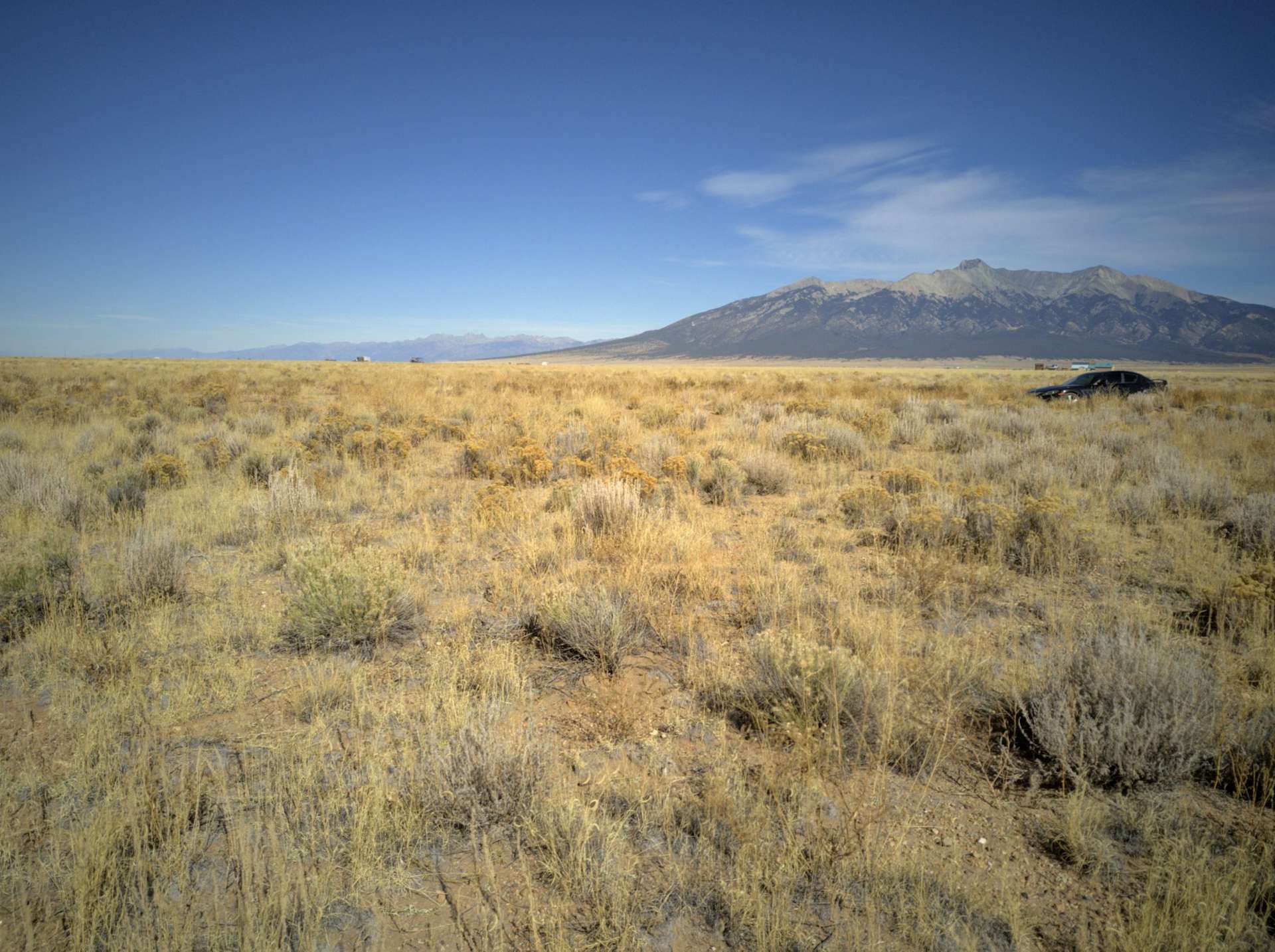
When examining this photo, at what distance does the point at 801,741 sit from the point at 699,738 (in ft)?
1.71

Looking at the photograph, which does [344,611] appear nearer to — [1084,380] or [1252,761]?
[1252,761]

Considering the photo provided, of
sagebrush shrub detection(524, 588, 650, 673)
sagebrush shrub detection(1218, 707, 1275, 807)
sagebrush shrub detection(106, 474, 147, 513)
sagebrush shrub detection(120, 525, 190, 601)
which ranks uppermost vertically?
sagebrush shrub detection(106, 474, 147, 513)

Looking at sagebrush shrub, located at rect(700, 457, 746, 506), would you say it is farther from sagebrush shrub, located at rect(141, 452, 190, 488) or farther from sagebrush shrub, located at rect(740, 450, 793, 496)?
sagebrush shrub, located at rect(141, 452, 190, 488)

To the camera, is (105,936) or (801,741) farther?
(801,741)

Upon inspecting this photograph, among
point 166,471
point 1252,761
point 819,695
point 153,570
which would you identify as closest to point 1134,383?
point 1252,761

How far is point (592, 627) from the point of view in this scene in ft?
12.3

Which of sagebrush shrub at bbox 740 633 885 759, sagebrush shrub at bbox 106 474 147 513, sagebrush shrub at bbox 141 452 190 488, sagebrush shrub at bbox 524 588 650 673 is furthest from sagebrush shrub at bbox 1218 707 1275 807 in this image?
sagebrush shrub at bbox 141 452 190 488

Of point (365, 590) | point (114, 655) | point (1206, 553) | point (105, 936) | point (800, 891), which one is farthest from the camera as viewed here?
point (1206, 553)

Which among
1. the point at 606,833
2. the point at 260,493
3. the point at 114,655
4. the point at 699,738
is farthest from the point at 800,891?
the point at 260,493

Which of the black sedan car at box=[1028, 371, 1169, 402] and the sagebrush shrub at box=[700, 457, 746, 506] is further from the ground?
the black sedan car at box=[1028, 371, 1169, 402]

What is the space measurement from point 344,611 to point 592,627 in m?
1.71

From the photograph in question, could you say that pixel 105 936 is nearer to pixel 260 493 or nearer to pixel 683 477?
pixel 260 493

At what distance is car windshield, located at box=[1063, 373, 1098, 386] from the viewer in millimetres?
18844

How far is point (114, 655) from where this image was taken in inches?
139
